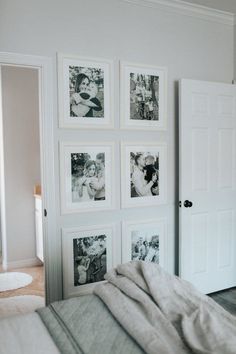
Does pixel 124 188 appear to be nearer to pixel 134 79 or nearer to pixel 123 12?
pixel 134 79

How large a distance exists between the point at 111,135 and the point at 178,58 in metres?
1.02

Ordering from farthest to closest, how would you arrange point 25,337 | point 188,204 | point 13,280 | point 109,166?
point 13,280
point 188,204
point 109,166
point 25,337

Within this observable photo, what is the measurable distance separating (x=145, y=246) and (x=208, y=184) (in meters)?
0.85

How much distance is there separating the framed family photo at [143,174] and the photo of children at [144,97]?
264 mm

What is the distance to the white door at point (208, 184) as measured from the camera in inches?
123

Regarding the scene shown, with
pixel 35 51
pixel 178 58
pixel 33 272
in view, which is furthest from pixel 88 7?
pixel 33 272

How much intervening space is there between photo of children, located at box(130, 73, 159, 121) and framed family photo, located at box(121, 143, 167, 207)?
264mm

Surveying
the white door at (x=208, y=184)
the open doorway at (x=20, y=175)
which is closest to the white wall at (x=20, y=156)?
the open doorway at (x=20, y=175)

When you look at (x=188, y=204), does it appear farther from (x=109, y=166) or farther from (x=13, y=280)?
(x=13, y=280)

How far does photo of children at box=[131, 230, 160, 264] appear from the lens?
3.06 meters

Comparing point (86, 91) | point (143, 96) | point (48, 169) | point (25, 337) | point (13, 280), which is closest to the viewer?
point (25, 337)

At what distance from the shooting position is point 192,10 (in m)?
3.19

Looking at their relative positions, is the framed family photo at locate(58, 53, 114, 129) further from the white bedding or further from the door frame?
the white bedding

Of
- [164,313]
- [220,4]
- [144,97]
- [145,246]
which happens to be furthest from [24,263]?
[220,4]
